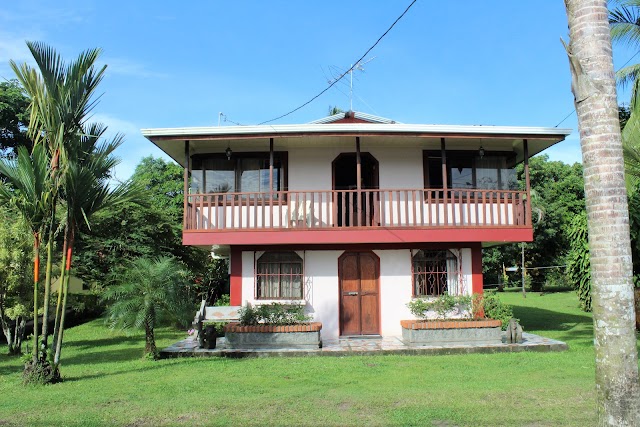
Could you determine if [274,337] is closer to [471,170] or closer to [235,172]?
[235,172]

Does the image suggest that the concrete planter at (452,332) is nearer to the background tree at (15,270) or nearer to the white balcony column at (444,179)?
the white balcony column at (444,179)

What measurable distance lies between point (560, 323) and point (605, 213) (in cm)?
1308

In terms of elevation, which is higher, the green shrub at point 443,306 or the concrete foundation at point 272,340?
the green shrub at point 443,306

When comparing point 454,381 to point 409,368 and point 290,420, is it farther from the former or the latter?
point 290,420

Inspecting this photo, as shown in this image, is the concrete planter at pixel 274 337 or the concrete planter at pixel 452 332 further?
the concrete planter at pixel 452 332

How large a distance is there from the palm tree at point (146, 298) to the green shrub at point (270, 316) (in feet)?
5.01

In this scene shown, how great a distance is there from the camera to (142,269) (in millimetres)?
10719

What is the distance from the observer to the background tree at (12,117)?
85.5 ft

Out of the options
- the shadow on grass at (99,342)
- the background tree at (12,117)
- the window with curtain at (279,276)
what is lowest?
the shadow on grass at (99,342)

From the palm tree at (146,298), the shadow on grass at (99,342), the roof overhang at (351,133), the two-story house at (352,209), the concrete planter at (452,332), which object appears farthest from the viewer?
the shadow on grass at (99,342)

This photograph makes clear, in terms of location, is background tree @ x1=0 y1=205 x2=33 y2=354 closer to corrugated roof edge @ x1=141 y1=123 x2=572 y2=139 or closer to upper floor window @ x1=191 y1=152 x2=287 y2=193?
corrugated roof edge @ x1=141 y1=123 x2=572 y2=139

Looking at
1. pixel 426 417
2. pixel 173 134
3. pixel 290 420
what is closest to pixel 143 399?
pixel 290 420

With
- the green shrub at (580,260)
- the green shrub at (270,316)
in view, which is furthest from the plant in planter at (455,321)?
the green shrub at (580,260)

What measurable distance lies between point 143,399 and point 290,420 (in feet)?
7.36
